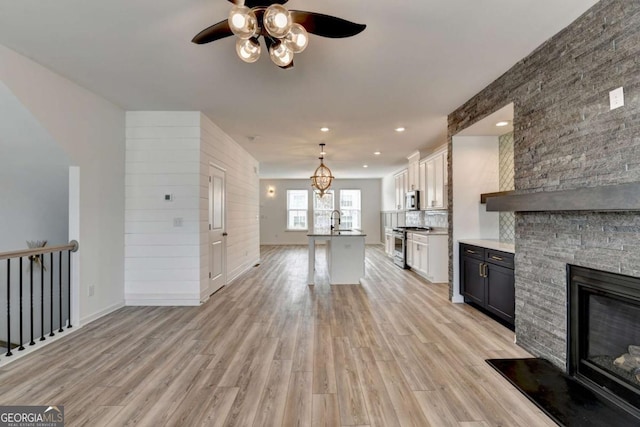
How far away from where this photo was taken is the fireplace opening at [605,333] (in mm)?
1854

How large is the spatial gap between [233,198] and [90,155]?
2529mm

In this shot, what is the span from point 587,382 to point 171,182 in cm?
478

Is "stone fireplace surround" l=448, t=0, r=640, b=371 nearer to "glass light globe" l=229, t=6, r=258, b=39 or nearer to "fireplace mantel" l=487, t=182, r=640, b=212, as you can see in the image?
"fireplace mantel" l=487, t=182, r=640, b=212

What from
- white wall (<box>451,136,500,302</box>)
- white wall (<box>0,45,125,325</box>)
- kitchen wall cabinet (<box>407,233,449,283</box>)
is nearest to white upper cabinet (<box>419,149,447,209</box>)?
kitchen wall cabinet (<box>407,233,449,283</box>)

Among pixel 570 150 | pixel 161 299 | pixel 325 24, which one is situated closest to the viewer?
pixel 325 24

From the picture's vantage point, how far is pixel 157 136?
4.16 meters

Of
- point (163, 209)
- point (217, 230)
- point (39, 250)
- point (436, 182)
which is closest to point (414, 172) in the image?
point (436, 182)

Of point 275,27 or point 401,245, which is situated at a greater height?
point 275,27

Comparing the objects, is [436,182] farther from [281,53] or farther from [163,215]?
[163,215]

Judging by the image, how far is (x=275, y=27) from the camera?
1626 mm

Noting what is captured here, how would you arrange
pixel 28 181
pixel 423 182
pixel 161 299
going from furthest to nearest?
pixel 423 182 → pixel 161 299 → pixel 28 181

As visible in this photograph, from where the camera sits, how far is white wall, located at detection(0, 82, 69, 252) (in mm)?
2877

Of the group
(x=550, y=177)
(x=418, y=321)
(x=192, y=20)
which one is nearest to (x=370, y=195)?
(x=418, y=321)

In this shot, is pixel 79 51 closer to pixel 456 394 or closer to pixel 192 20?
pixel 192 20
